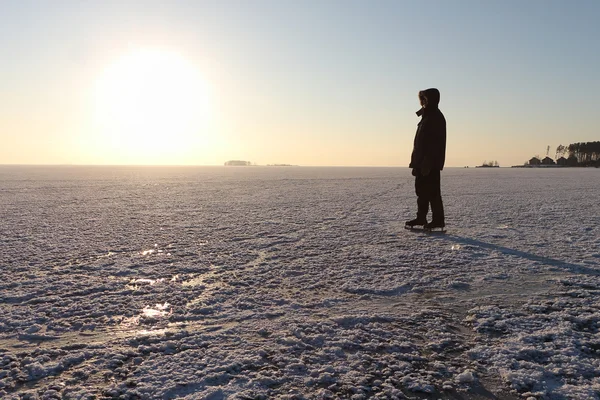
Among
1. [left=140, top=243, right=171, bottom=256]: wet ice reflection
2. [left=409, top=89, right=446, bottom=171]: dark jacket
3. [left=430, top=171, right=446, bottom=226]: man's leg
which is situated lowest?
[left=140, top=243, right=171, bottom=256]: wet ice reflection

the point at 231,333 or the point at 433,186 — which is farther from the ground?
the point at 433,186

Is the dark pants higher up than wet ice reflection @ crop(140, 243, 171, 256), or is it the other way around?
the dark pants

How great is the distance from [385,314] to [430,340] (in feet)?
1.36

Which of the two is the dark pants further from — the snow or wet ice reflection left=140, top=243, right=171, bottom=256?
wet ice reflection left=140, top=243, right=171, bottom=256

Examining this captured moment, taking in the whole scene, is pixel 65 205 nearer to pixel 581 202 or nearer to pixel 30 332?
pixel 30 332

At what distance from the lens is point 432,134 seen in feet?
18.3

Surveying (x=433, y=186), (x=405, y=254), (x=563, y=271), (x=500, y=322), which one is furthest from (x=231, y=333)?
(x=433, y=186)

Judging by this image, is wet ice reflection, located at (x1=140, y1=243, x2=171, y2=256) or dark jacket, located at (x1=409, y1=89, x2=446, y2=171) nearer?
wet ice reflection, located at (x1=140, y1=243, x2=171, y2=256)

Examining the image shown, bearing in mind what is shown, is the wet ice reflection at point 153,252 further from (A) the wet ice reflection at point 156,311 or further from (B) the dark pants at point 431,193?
(B) the dark pants at point 431,193

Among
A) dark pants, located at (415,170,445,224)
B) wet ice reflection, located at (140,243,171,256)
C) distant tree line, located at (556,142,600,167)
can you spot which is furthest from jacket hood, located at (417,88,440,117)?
distant tree line, located at (556,142,600,167)

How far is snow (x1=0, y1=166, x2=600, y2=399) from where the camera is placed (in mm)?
1758

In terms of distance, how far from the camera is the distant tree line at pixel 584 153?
85.6m

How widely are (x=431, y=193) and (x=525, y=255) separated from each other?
1.73m

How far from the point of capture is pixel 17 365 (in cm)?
190
